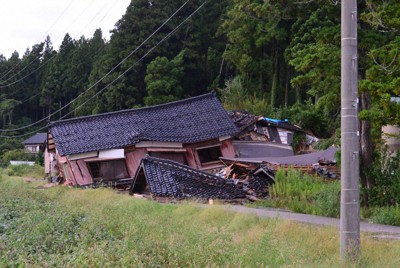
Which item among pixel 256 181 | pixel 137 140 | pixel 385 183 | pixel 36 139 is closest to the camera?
pixel 385 183

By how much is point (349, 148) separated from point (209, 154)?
23357 millimetres

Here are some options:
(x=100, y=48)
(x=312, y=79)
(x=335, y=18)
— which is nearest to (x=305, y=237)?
(x=312, y=79)

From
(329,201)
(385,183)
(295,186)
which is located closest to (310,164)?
(295,186)

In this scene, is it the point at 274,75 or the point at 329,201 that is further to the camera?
the point at 274,75

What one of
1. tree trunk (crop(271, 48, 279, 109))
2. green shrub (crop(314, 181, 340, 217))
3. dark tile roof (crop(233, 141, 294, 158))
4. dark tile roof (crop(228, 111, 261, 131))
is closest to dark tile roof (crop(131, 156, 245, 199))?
green shrub (crop(314, 181, 340, 217))

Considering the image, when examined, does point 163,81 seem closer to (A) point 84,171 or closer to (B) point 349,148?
(A) point 84,171

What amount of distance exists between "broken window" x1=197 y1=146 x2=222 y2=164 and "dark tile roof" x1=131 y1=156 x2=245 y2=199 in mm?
9105

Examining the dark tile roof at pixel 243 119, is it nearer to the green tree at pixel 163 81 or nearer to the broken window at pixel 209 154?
the broken window at pixel 209 154

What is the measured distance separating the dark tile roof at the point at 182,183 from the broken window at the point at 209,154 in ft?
29.9

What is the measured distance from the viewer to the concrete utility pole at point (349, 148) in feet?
24.8

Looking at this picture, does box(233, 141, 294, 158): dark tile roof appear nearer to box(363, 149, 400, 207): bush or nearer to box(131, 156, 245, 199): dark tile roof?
box(131, 156, 245, 199): dark tile roof

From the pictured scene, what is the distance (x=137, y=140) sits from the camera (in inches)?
1140

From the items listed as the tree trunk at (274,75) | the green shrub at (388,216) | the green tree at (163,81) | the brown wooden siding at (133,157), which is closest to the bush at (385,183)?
the green shrub at (388,216)

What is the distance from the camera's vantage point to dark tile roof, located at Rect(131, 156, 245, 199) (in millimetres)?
20156
